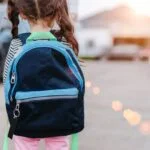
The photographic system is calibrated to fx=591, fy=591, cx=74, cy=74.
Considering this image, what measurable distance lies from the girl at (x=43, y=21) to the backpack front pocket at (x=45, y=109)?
125 millimetres

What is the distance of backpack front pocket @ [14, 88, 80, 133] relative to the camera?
310 centimetres

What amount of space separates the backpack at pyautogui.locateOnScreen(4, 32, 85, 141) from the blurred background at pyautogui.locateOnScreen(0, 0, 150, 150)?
7.55 ft

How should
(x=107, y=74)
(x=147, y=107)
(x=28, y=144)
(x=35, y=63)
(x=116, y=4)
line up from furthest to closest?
(x=116, y=4) → (x=107, y=74) → (x=147, y=107) → (x=28, y=144) → (x=35, y=63)

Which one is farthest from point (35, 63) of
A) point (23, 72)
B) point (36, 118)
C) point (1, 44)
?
point (1, 44)

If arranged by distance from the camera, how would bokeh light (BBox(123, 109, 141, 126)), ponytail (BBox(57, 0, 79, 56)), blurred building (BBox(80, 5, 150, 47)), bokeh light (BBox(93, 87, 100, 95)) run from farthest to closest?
blurred building (BBox(80, 5, 150, 47)) → bokeh light (BBox(93, 87, 100, 95)) → bokeh light (BBox(123, 109, 141, 126)) → ponytail (BBox(57, 0, 79, 56))

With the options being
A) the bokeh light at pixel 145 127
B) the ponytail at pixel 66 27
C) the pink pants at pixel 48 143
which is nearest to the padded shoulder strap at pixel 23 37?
the ponytail at pixel 66 27

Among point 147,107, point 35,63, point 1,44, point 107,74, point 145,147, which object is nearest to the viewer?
point 35,63

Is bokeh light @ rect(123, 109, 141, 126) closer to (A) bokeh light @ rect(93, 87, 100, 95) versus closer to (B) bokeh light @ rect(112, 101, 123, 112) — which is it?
(B) bokeh light @ rect(112, 101, 123, 112)

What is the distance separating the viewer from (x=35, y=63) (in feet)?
10.0

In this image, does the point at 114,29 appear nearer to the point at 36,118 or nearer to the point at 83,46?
the point at 83,46

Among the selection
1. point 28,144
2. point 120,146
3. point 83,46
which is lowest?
point 83,46

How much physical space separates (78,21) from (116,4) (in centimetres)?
92

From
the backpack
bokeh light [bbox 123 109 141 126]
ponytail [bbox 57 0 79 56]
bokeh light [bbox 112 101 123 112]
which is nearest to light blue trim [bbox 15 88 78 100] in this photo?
the backpack

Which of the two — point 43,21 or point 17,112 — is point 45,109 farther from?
point 43,21
